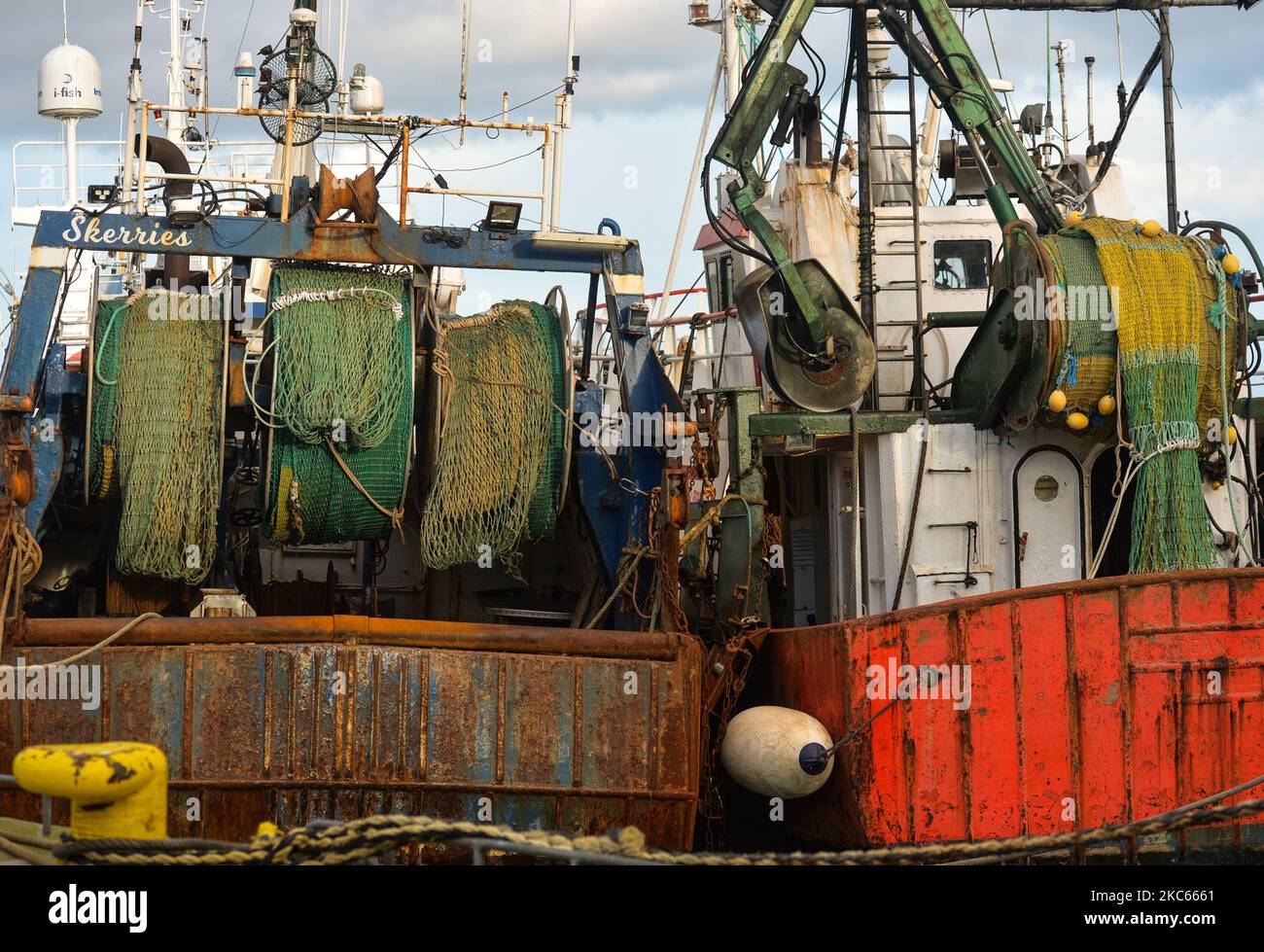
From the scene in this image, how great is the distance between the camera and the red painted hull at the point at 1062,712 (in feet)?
27.1

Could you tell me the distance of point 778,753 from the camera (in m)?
8.43

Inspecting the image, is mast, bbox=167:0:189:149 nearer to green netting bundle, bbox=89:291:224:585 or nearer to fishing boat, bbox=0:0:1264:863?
fishing boat, bbox=0:0:1264:863

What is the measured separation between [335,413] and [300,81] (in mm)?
6697

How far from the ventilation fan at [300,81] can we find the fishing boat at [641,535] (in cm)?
277

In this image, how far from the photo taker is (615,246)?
9.82 meters

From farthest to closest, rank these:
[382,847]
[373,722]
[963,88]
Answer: [963,88] → [373,722] → [382,847]

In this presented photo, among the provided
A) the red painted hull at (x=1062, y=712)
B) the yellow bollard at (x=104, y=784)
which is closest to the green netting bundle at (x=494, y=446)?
the red painted hull at (x=1062, y=712)

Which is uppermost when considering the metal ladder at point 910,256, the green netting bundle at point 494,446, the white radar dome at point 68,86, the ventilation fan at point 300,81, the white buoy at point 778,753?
the white radar dome at point 68,86

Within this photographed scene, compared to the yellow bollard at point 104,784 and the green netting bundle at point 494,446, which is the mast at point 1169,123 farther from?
the yellow bollard at point 104,784

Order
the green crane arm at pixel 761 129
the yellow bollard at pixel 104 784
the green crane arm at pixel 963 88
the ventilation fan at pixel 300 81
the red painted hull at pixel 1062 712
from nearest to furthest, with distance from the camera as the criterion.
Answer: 1. the yellow bollard at pixel 104 784
2. the red painted hull at pixel 1062 712
3. the green crane arm at pixel 761 129
4. the green crane arm at pixel 963 88
5. the ventilation fan at pixel 300 81

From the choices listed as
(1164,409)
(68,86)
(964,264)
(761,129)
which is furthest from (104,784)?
(68,86)

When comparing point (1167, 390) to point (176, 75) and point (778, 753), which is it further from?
point (176, 75)
